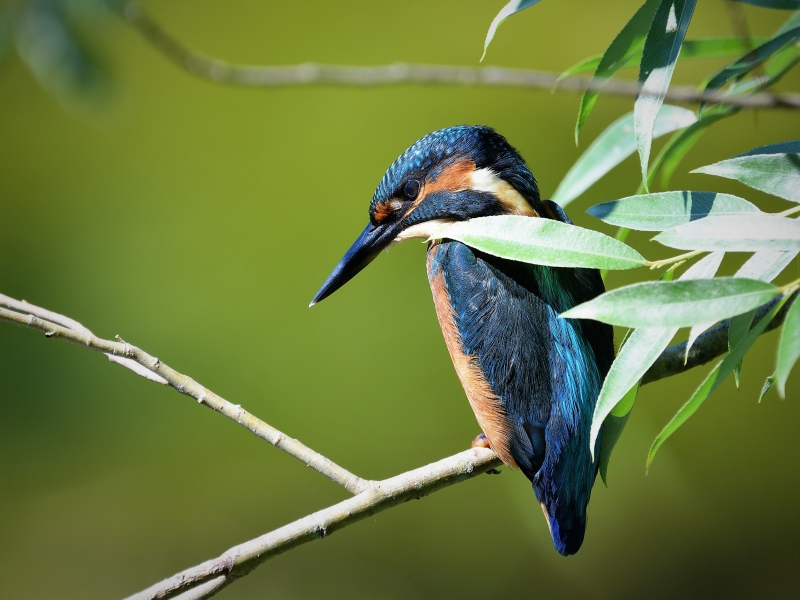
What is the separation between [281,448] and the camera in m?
0.92

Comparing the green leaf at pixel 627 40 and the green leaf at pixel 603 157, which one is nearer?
the green leaf at pixel 627 40

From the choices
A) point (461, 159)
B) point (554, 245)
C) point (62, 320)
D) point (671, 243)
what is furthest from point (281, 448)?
point (461, 159)

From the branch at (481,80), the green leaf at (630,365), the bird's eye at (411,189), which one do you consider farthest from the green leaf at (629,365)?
the bird's eye at (411,189)

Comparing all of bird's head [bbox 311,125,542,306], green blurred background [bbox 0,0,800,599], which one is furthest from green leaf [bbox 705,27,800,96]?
green blurred background [bbox 0,0,800,599]

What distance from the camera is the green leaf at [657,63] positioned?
2.61 ft

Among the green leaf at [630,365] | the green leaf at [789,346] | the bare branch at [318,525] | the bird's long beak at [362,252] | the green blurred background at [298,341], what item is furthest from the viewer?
the green blurred background at [298,341]

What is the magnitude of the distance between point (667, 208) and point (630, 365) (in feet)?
0.70

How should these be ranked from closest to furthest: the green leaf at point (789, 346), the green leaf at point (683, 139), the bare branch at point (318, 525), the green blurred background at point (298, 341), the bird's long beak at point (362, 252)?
the green leaf at point (789, 346) < the bare branch at point (318, 525) < the green leaf at point (683, 139) < the bird's long beak at point (362, 252) < the green blurred background at point (298, 341)

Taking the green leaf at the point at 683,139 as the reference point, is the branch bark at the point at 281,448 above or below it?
below

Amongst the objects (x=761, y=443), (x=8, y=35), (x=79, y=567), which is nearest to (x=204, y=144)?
(x=8, y=35)

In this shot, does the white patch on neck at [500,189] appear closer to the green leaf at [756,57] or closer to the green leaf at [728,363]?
the green leaf at [756,57]

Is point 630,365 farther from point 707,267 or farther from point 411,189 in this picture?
point 411,189

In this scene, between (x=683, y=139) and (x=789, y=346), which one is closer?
(x=789, y=346)

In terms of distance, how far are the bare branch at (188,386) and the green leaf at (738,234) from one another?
0.49 meters
